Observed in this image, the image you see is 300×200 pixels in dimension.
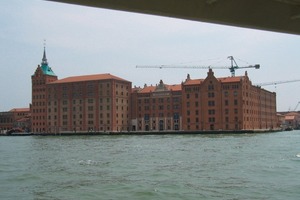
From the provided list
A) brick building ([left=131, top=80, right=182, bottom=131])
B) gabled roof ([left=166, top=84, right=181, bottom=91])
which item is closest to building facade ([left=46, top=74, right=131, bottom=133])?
brick building ([left=131, top=80, right=182, bottom=131])

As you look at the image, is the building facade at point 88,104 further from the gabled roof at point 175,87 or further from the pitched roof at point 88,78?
the gabled roof at point 175,87

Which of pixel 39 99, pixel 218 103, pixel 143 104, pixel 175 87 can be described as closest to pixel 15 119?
pixel 39 99

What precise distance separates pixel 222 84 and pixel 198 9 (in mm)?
112427

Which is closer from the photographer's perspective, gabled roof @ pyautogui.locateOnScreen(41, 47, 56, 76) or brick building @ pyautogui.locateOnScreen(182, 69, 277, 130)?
brick building @ pyautogui.locateOnScreen(182, 69, 277, 130)

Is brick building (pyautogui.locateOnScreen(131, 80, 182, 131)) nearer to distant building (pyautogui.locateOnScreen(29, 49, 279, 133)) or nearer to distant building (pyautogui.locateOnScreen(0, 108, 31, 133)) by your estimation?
distant building (pyautogui.locateOnScreen(29, 49, 279, 133))

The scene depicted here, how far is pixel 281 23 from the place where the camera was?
31.7ft

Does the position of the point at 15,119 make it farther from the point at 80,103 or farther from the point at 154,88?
the point at 154,88

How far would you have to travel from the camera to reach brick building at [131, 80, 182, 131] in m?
129

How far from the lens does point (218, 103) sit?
390ft

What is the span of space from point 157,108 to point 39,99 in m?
42.3

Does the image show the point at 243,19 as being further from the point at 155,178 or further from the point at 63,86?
the point at 63,86

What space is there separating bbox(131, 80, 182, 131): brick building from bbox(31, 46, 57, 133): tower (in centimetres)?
3041

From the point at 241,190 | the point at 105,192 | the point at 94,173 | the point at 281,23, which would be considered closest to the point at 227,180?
the point at 241,190

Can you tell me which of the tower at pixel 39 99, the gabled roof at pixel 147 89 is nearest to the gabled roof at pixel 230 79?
the gabled roof at pixel 147 89
